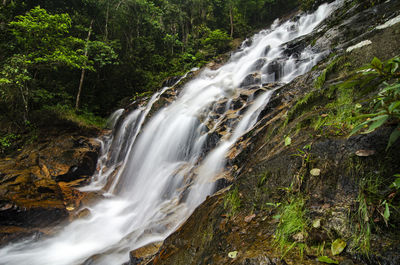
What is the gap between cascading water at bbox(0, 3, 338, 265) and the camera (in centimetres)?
434

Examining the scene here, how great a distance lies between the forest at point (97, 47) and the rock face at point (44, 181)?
1.91 metres

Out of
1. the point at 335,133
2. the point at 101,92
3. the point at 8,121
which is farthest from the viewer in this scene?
the point at 101,92

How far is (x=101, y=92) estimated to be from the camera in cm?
1434

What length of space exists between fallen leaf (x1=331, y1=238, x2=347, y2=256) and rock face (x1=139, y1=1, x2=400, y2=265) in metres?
0.01

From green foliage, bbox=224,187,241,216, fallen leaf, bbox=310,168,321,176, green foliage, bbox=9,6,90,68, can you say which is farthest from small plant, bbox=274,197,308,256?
green foliage, bbox=9,6,90,68

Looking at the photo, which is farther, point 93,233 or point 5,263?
point 93,233

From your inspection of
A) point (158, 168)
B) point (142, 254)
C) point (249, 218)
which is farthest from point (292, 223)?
point (158, 168)

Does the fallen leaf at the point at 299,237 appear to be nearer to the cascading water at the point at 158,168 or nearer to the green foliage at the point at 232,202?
the green foliage at the point at 232,202

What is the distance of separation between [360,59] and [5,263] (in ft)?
25.7

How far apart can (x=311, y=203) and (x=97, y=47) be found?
44.3 ft

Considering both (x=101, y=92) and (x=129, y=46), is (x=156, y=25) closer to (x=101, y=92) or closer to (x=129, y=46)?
(x=129, y=46)

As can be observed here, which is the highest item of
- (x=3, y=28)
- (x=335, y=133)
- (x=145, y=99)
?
(x=3, y=28)

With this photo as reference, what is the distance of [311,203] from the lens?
5.46 feet

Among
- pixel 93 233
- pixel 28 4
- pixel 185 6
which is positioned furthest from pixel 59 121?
pixel 185 6
